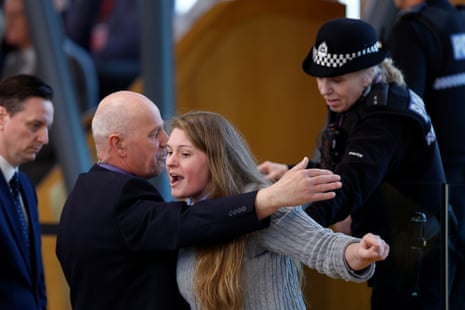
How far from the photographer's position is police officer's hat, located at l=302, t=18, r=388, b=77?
3.24 metres

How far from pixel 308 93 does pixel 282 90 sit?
209mm

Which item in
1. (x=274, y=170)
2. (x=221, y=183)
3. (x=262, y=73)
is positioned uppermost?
(x=221, y=183)

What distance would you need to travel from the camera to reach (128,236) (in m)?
2.84

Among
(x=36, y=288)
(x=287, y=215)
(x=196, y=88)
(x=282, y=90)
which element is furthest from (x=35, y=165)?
(x=287, y=215)

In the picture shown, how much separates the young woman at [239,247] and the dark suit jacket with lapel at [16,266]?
952 mm

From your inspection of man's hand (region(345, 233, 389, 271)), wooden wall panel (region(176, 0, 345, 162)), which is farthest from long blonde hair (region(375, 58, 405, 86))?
wooden wall panel (region(176, 0, 345, 162))

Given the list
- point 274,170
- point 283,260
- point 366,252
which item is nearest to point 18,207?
point 274,170

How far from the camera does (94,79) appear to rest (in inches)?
325

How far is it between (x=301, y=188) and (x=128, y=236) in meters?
0.59

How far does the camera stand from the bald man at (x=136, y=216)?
2.63m

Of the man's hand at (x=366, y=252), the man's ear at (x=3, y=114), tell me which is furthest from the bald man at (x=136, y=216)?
the man's ear at (x=3, y=114)

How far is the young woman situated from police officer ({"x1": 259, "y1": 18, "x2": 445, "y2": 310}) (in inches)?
13.4

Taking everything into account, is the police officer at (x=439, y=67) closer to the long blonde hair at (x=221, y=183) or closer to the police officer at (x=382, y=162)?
the police officer at (x=382, y=162)

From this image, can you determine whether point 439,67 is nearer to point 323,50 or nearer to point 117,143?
point 323,50
